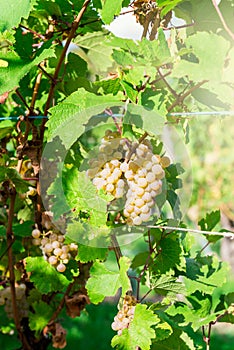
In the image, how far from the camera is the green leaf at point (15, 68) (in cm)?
112

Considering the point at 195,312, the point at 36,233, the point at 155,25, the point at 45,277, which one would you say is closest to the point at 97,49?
the point at 155,25

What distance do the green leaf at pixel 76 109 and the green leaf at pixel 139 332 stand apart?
0.37 metres

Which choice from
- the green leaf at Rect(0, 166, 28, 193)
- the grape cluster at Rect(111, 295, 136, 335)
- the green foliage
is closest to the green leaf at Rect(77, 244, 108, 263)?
the green foliage

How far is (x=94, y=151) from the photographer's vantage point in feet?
4.05

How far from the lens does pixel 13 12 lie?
3.56ft

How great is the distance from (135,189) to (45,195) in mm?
392

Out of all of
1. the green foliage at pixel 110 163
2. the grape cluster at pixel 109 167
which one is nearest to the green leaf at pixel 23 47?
the green foliage at pixel 110 163

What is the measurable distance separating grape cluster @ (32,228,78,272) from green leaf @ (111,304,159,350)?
279 millimetres

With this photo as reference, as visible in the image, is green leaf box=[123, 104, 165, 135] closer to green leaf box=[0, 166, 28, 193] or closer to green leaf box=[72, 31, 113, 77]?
green leaf box=[0, 166, 28, 193]

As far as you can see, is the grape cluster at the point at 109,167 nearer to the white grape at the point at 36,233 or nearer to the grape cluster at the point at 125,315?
the grape cluster at the point at 125,315

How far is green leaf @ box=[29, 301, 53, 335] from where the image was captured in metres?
1.60

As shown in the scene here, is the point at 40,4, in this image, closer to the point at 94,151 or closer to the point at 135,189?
the point at 94,151

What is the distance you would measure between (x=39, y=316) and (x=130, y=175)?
676 mm

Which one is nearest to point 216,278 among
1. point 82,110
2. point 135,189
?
point 135,189
